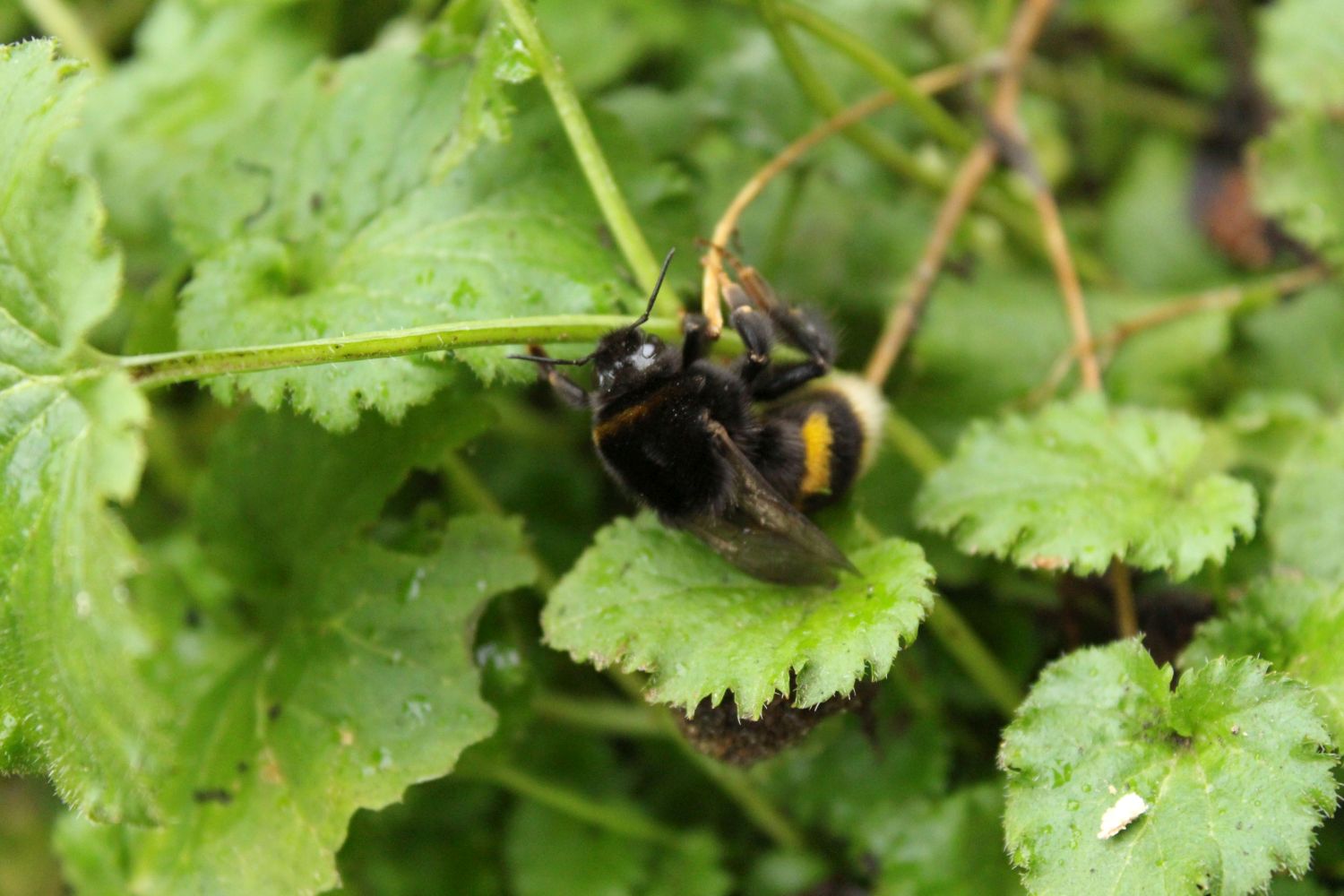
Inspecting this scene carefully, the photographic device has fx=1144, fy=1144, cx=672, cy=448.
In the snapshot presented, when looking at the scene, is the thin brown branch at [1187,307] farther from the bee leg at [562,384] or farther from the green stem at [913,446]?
the bee leg at [562,384]

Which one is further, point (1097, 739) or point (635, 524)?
point (635, 524)

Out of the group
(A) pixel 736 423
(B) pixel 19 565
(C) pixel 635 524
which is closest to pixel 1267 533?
(A) pixel 736 423

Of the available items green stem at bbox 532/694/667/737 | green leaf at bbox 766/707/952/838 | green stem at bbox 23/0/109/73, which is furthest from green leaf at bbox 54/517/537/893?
green stem at bbox 23/0/109/73

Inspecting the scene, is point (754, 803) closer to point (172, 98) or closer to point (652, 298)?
point (652, 298)

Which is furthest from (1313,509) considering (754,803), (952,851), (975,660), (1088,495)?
(754,803)

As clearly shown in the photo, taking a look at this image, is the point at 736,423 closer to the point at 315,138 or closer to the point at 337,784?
the point at 337,784
